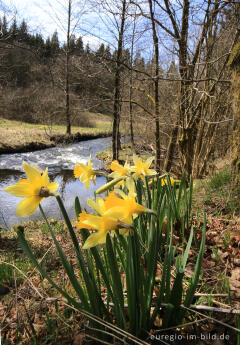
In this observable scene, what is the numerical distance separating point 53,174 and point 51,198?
9.11 ft

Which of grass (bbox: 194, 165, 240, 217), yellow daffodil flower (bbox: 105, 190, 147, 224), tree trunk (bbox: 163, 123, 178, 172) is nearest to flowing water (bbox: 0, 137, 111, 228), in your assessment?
tree trunk (bbox: 163, 123, 178, 172)

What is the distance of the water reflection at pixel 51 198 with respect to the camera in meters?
5.25

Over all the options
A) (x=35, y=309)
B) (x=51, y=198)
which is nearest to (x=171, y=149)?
(x=51, y=198)

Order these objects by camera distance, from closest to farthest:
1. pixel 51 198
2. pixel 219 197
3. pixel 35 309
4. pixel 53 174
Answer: pixel 35 309 → pixel 219 197 → pixel 51 198 → pixel 53 174

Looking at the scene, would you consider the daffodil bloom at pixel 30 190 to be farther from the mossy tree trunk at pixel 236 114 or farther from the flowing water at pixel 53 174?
the flowing water at pixel 53 174

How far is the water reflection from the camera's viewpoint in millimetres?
5246

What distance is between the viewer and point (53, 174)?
369 inches

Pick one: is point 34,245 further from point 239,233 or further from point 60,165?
point 60,165

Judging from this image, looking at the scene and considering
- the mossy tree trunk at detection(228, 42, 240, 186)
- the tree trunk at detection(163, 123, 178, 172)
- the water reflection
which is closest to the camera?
the mossy tree trunk at detection(228, 42, 240, 186)

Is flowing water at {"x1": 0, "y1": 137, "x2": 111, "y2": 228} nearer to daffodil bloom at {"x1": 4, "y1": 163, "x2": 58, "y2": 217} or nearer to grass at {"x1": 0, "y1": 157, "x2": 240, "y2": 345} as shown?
grass at {"x1": 0, "y1": 157, "x2": 240, "y2": 345}

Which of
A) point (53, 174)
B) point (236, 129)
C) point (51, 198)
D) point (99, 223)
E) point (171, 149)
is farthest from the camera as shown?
point (53, 174)

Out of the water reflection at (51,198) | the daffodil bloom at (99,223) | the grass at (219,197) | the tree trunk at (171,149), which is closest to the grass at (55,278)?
the grass at (219,197)

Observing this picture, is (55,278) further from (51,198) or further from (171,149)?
(51,198)

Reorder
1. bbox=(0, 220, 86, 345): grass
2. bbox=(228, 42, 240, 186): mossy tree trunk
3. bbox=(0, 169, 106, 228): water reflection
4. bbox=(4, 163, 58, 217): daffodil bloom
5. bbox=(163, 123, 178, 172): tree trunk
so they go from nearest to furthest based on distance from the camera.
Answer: bbox=(4, 163, 58, 217): daffodil bloom, bbox=(0, 220, 86, 345): grass, bbox=(228, 42, 240, 186): mossy tree trunk, bbox=(0, 169, 106, 228): water reflection, bbox=(163, 123, 178, 172): tree trunk
